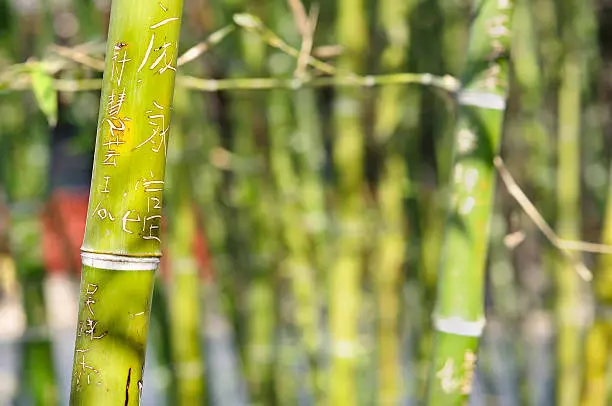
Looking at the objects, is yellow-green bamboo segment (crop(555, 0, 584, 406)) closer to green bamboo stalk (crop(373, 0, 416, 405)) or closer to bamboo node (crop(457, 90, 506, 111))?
green bamboo stalk (crop(373, 0, 416, 405))

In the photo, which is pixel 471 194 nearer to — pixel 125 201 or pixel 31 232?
pixel 125 201

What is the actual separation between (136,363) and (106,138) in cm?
11

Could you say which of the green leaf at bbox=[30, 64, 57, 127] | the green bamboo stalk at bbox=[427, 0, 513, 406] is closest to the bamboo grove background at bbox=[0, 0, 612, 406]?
the green leaf at bbox=[30, 64, 57, 127]

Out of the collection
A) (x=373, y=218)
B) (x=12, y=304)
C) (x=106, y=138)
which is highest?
(x=106, y=138)

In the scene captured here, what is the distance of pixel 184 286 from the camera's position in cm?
110

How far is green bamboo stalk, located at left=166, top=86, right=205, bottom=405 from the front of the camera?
1.05 metres

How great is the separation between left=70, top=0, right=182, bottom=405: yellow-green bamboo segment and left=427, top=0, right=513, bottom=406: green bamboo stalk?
0.22m

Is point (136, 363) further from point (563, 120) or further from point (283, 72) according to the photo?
point (563, 120)

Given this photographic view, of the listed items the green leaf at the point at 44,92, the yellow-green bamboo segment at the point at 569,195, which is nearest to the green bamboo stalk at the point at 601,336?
the yellow-green bamboo segment at the point at 569,195

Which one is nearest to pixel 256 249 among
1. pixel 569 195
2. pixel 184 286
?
pixel 184 286

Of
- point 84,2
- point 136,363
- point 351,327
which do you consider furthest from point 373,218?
point 136,363

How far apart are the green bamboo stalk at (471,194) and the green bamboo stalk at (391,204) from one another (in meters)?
0.56

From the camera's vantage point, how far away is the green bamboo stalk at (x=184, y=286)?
1.05 metres

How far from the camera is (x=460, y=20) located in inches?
51.4
